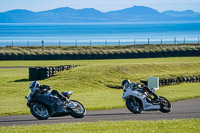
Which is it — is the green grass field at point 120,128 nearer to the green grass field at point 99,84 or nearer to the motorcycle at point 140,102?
the motorcycle at point 140,102

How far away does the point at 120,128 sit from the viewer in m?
13.8

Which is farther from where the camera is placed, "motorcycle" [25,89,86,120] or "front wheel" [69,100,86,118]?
"front wheel" [69,100,86,118]

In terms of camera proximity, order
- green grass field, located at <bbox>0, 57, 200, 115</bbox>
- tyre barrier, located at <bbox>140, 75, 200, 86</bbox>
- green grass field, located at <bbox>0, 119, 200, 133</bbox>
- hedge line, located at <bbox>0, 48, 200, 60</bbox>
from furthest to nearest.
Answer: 1. hedge line, located at <bbox>0, 48, 200, 60</bbox>
2. tyre barrier, located at <bbox>140, 75, 200, 86</bbox>
3. green grass field, located at <bbox>0, 57, 200, 115</bbox>
4. green grass field, located at <bbox>0, 119, 200, 133</bbox>

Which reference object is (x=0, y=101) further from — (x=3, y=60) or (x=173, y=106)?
(x=3, y=60)

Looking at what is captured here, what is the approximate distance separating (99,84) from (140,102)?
45.1 feet

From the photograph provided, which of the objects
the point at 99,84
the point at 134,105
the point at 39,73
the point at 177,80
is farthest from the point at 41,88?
the point at 177,80

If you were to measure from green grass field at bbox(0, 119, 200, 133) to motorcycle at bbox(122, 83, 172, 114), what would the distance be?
8.86 ft

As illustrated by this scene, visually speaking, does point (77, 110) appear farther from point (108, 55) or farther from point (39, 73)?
point (108, 55)

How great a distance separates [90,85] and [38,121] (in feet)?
49.2

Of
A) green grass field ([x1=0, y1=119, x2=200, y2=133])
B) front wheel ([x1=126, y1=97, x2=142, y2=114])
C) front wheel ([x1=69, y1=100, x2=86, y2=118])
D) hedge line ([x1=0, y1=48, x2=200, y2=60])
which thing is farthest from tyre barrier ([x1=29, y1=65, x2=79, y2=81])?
hedge line ([x1=0, y1=48, x2=200, y2=60])

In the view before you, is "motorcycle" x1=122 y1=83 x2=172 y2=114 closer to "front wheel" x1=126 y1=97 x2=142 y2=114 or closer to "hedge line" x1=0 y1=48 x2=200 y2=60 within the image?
"front wheel" x1=126 y1=97 x2=142 y2=114

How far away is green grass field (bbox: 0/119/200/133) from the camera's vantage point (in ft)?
43.7

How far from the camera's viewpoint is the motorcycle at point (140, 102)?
58.2 ft

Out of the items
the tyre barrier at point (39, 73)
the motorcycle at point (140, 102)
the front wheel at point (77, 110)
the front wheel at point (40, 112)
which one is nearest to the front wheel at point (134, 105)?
the motorcycle at point (140, 102)
